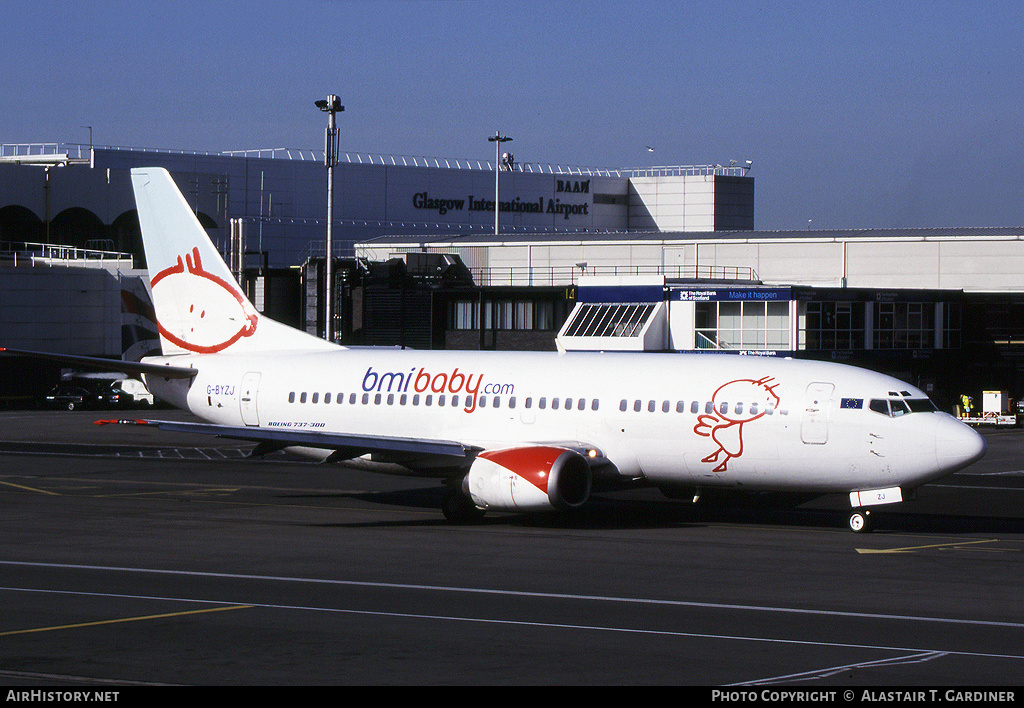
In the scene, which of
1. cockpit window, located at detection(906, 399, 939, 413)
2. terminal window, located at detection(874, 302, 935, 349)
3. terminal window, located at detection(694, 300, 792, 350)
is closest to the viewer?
cockpit window, located at detection(906, 399, 939, 413)

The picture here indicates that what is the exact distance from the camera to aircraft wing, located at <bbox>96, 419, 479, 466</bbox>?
32344mm

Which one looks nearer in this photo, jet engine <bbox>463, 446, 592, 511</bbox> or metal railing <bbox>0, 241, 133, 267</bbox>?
jet engine <bbox>463, 446, 592, 511</bbox>

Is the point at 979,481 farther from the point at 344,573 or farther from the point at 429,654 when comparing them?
the point at 429,654

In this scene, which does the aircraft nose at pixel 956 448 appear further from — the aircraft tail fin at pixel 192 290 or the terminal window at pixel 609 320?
the terminal window at pixel 609 320

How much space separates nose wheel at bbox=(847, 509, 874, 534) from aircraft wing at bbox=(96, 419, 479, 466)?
9821mm

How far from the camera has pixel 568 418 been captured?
33.8m

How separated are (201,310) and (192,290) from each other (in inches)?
29.8

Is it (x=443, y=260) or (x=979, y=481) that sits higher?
(x=443, y=260)

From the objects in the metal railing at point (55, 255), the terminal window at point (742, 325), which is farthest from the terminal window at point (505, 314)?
the metal railing at point (55, 255)

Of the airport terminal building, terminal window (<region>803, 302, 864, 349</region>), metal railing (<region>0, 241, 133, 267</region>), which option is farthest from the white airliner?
metal railing (<region>0, 241, 133, 267</region>)

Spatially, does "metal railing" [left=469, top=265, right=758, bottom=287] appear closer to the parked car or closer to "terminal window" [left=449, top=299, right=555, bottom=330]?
"terminal window" [left=449, top=299, right=555, bottom=330]

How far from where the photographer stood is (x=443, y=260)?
10031cm

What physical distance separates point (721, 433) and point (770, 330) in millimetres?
44953
